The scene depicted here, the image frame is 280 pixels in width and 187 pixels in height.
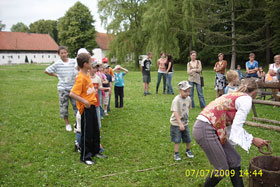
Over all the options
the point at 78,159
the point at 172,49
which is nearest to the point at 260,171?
the point at 78,159

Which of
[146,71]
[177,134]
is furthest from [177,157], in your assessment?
[146,71]

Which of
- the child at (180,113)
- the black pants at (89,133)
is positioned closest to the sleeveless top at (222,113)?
the child at (180,113)

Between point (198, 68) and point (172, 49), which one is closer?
point (198, 68)

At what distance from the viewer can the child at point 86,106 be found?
480cm

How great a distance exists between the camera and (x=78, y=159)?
5.35m

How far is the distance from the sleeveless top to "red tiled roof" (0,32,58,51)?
3034 inches

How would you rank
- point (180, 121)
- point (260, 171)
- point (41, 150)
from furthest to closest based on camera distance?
1. point (41, 150)
2. point (180, 121)
3. point (260, 171)

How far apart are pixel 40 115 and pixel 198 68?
592 cm

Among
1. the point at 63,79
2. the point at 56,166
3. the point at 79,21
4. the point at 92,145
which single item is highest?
the point at 79,21

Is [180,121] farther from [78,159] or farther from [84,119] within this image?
[78,159]

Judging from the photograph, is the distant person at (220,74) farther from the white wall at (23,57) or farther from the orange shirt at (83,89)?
the white wall at (23,57)

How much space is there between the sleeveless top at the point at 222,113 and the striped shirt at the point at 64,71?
4.30 m

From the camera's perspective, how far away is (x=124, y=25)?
3650cm

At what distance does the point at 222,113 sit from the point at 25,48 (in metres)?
80.5
